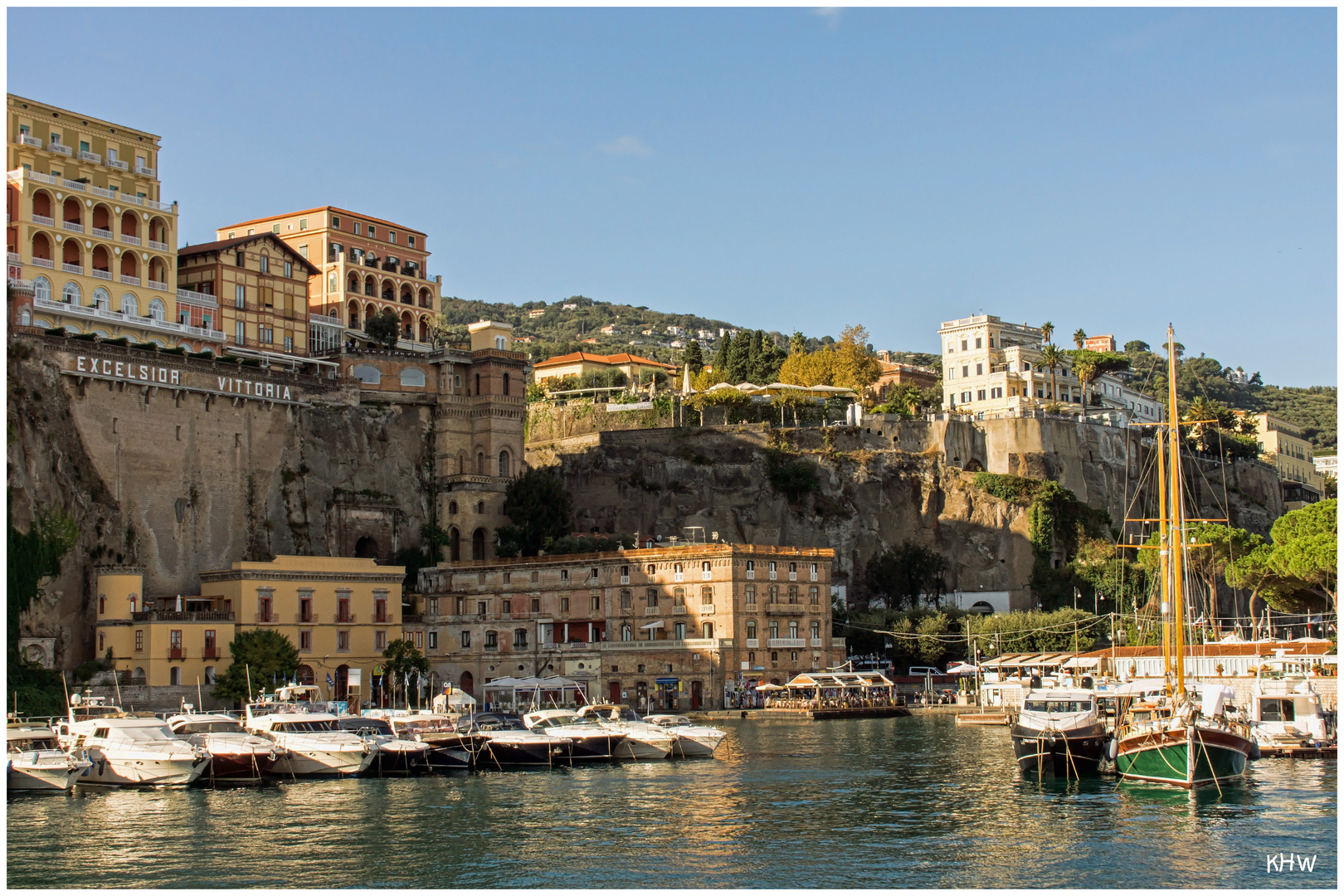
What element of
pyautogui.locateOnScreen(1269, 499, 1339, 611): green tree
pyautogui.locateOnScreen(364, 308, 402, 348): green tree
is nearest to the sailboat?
pyautogui.locateOnScreen(1269, 499, 1339, 611): green tree

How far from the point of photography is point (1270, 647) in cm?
7319

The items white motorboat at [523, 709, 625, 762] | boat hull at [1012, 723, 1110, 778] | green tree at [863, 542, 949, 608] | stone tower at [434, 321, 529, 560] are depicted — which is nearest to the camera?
boat hull at [1012, 723, 1110, 778]

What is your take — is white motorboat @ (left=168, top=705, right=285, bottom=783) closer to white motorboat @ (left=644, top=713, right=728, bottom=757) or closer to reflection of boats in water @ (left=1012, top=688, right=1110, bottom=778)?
white motorboat @ (left=644, top=713, right=728, bottom=757)

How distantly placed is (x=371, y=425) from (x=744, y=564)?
29892mm

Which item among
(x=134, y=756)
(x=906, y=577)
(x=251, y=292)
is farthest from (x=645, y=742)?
(x=251, y=292)

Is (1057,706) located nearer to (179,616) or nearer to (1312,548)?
(1312,548)

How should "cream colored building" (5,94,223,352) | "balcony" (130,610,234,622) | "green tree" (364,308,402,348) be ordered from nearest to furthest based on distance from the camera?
"balcony" (130,610,234,622) → "cream colored building" (5,94,223,352) → "green tree" (364,308,402,348)

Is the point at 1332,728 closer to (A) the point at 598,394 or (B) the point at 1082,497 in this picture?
(B) the point at 1082,497

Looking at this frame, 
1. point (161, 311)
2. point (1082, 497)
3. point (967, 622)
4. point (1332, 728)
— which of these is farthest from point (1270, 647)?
point (161, 311)

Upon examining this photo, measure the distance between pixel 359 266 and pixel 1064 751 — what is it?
7700 cm

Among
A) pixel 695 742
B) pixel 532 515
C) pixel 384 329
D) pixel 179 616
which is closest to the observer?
pixel 695 742

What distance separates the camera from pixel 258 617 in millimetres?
83375

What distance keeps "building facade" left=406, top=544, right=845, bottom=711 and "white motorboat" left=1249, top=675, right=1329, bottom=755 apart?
32.0m

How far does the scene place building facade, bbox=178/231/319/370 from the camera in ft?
332
